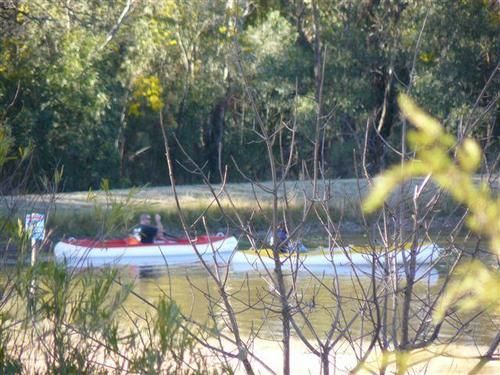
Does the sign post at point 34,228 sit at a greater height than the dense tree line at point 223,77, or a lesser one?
lesser

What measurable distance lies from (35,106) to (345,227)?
10.5 m

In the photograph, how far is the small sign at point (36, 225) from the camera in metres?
6.68

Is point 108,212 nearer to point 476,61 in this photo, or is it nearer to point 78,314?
point 78,314

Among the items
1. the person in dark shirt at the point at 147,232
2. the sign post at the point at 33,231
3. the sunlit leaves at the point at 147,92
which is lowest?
the person in dark shirt at the point at 147,232

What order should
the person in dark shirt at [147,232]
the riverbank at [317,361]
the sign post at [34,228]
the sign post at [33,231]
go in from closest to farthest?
the sign post at [33,231], the sign post at [34,228], the riverbank at [317,361], the person in dark shirt at [147,232]

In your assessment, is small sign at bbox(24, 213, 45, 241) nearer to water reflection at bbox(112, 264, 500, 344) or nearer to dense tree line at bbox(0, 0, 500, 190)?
water reflection at bbox(112, 264, 500, 344)

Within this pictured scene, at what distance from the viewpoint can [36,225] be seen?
7059mm

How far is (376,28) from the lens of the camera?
1448 inches

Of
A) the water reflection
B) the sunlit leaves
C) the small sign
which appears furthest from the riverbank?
the sunlit leaves

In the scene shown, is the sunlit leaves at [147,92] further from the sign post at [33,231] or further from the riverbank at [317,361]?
the sign post at [33,231]

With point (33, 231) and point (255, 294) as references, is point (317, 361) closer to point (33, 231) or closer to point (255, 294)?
point (255, 294)

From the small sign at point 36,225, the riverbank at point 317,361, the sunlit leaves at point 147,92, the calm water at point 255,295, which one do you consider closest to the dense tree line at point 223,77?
the sunlit leaves at point 147,92

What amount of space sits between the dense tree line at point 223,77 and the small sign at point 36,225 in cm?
2439

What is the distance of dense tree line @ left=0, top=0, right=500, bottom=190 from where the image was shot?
33938mm
